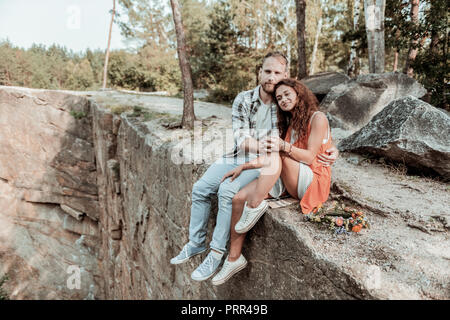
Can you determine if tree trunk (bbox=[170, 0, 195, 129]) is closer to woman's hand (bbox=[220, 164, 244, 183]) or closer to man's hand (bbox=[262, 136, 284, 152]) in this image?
woman's hand (bbox=[220, 164, 244, 183])

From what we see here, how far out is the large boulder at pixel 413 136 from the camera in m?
2.84

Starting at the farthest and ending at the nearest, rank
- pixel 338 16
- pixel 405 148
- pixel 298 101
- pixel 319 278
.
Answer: pixel 338 16 → pixel 405 148 → pixel 298 101 → pixel 319 278

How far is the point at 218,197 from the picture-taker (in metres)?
2.31

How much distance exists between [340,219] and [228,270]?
99cm

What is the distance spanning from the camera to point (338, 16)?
691 inches

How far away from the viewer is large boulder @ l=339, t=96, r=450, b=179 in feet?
9.32

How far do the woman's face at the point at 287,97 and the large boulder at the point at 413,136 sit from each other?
5.34 ft

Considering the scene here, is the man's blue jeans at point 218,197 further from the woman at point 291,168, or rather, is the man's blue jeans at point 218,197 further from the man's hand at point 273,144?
the man's hand at point 273,144

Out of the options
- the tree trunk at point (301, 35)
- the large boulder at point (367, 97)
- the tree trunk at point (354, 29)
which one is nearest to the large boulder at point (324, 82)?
the tree trunk at point (301, 35)

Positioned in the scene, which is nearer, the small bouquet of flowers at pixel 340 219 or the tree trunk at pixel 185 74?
the small bouquet of flowers at pixel 340 219

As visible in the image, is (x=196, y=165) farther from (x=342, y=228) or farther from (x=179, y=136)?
(x=342, y=228)

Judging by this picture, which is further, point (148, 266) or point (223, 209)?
point (148, 266)

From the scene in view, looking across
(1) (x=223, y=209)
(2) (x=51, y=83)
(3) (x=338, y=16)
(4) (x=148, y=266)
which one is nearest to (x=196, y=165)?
(1) (x=223, y=209)

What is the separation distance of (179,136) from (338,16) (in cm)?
1746
